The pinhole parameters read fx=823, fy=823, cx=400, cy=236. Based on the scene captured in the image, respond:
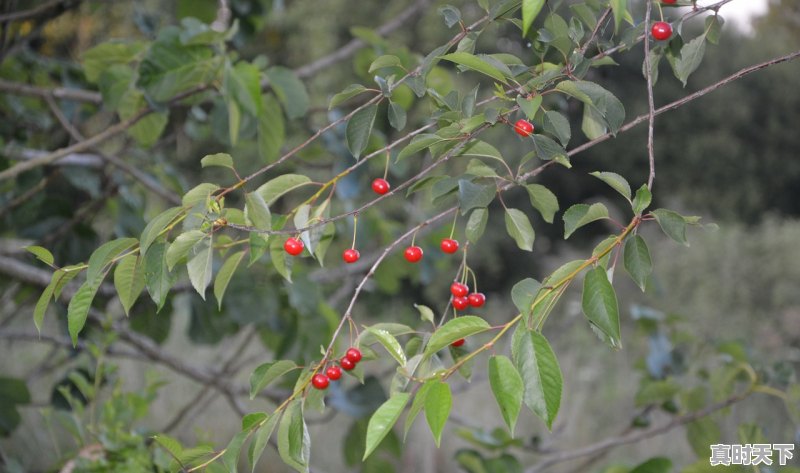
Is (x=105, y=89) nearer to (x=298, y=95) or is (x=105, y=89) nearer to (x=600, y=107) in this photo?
(x=298, y=95)

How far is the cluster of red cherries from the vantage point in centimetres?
69

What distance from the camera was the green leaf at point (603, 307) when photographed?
60 centimetres

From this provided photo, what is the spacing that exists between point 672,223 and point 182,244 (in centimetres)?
38

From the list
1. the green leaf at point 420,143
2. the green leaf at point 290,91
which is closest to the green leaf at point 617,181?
the green leaf at point 420,143

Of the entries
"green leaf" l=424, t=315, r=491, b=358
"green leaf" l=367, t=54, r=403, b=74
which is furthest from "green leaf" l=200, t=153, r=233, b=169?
"green leaf" l=424, t=315, r=491, b=358

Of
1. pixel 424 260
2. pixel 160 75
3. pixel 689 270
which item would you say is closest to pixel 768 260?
pixel 689 270

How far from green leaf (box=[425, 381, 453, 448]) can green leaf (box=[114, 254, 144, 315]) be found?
0.29 meters

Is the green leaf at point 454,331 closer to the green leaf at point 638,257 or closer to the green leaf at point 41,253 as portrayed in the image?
the green leaf at point 638,257

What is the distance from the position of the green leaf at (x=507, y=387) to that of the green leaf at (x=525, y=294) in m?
0.04

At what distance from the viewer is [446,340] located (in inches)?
23.0

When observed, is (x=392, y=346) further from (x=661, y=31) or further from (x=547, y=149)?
(x=661, y=31)

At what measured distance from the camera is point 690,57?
2.55ft

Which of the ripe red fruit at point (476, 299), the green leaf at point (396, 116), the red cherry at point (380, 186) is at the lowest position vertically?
the ripe red fruit at point (476, 299)

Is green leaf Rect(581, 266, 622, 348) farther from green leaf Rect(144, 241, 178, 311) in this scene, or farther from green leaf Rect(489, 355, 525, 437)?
green leaf Rect(144, 241, 178, 311)
